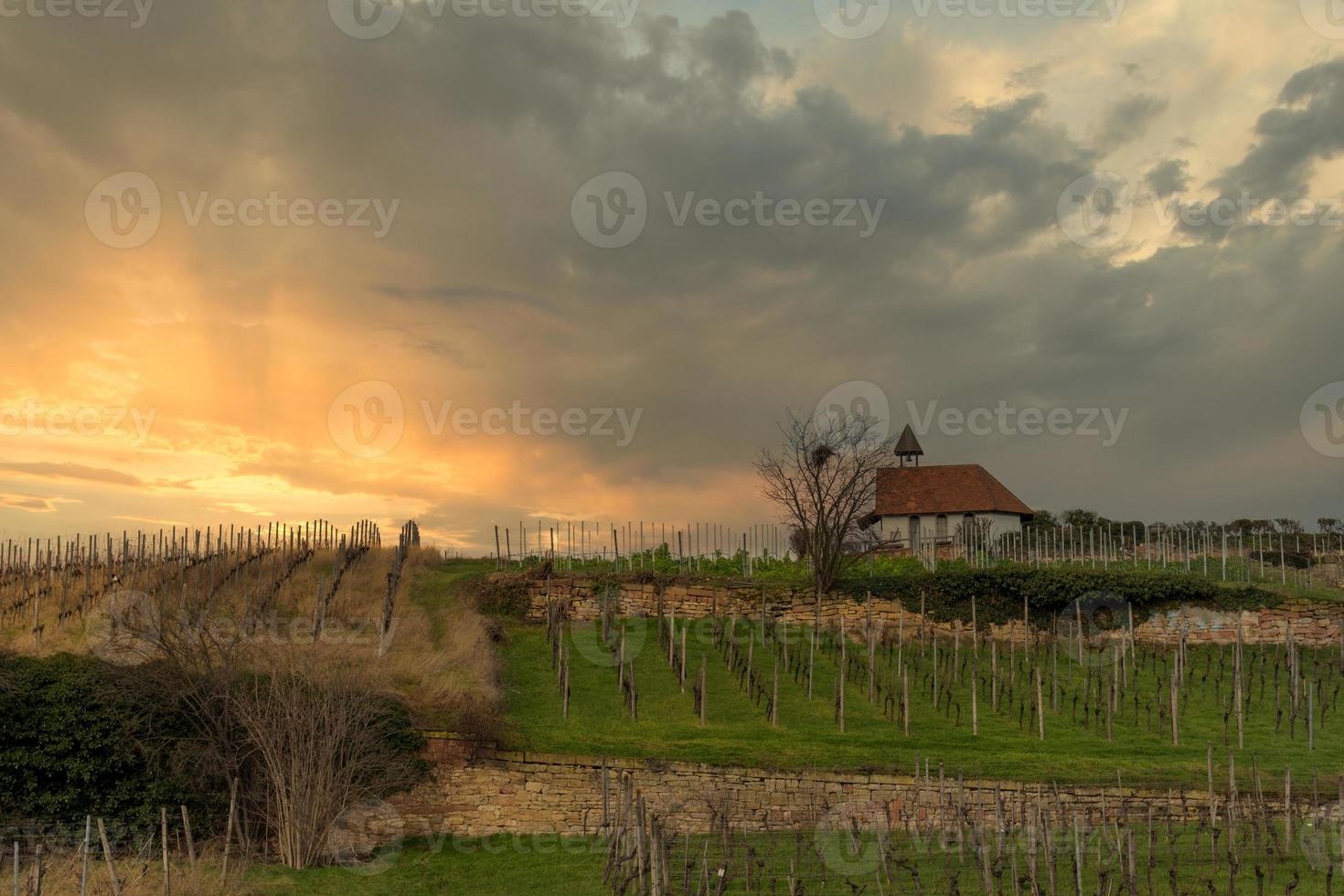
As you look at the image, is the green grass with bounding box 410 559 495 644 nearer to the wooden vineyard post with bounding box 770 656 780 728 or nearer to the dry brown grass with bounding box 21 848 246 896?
the wooden vineyard post with bounding box 770 656 780 728

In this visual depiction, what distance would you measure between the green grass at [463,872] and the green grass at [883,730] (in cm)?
232

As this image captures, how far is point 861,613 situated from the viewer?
31672 mm

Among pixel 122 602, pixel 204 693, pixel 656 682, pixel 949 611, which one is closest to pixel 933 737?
pixel 656 682

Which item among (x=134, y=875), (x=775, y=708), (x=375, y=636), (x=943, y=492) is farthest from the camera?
(x=943, y=492)

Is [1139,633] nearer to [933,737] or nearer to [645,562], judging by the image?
[933,737]

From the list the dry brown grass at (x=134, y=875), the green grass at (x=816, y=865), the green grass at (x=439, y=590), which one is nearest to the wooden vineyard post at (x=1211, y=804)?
the green grass at (x=816, y=865)

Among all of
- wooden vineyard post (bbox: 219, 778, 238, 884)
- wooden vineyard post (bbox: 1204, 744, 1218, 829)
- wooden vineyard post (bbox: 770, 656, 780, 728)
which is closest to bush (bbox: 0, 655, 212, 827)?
wooden vineyard post (bbox: 219, 778, 238, 884)

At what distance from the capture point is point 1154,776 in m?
19.6

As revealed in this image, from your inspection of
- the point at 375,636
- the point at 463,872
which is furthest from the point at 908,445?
the point at 463,872

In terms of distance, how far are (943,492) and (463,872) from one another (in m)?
37.5

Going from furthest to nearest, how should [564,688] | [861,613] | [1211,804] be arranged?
[861,613] → [564,688] → [1211,804]

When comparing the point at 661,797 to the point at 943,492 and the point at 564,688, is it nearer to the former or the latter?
the point at 564,688

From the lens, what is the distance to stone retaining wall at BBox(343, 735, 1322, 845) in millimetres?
18984

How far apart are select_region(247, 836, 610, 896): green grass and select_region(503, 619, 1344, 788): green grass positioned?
232cm
